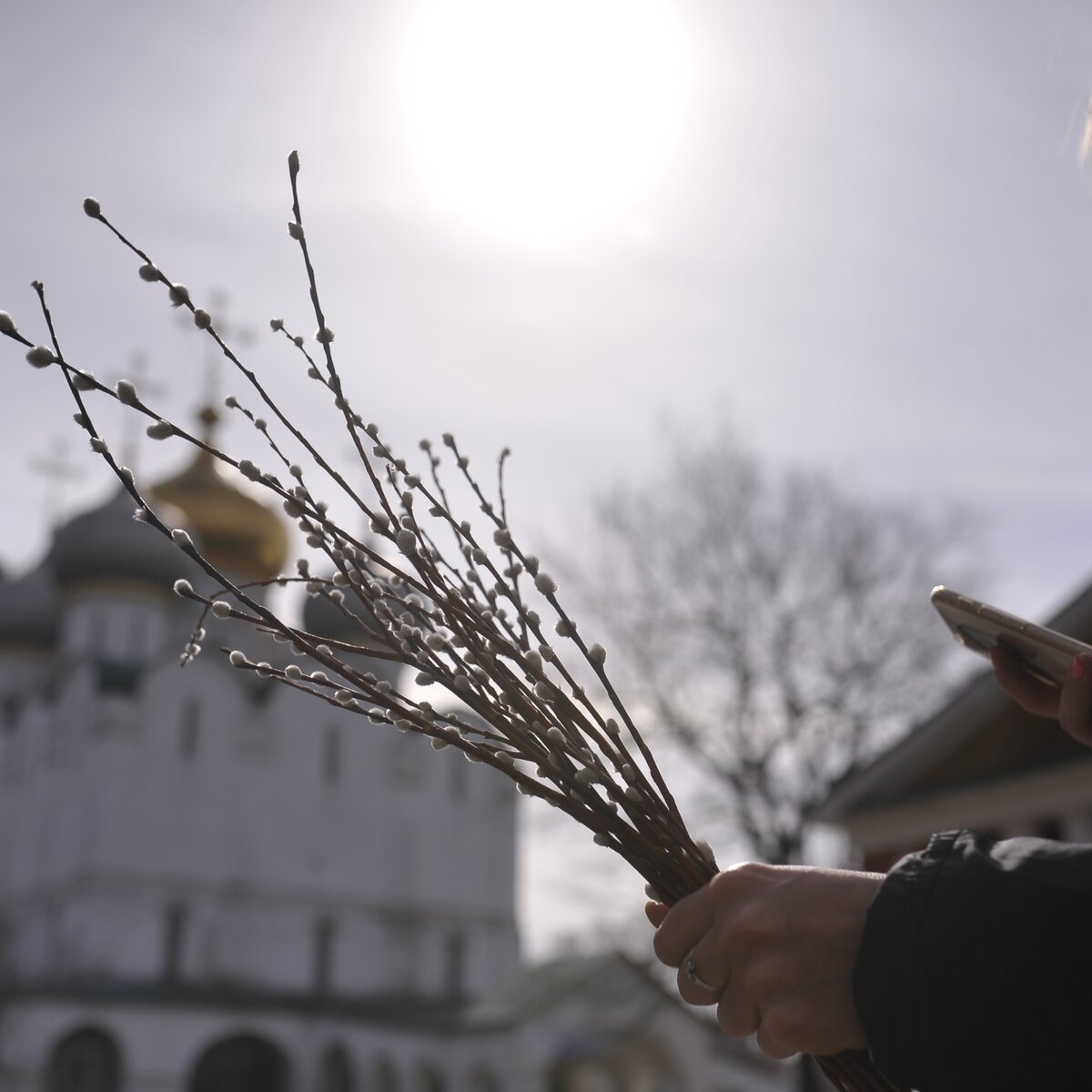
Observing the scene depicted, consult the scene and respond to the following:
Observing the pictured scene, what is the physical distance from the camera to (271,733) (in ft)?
109

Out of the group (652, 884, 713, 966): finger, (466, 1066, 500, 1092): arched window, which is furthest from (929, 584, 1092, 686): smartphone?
(466, 1066, 500, 1092): arched window

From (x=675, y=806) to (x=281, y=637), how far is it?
1.90ft

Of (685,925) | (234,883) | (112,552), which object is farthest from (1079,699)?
(112,552)

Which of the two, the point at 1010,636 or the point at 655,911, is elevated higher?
the point at 1010,636

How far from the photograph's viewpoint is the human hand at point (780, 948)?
1572mm

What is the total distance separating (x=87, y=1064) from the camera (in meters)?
28.1

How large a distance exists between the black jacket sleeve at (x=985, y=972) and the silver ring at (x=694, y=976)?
226 mm

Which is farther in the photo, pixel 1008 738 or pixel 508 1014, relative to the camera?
pixel 508 1014

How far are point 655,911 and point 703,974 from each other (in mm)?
330

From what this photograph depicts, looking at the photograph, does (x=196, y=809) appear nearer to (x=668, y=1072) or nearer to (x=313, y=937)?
(x=313, y=937)

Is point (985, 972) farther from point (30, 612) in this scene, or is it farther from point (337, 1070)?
point (30, 612)

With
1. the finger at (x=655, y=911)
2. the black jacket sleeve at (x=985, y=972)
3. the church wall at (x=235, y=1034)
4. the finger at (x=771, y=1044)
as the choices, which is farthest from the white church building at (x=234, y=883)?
the black jacket sleeve at (x=985, y=972)

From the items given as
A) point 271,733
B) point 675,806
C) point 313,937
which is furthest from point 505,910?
point 675,806

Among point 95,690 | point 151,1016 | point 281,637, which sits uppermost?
point 95,690
